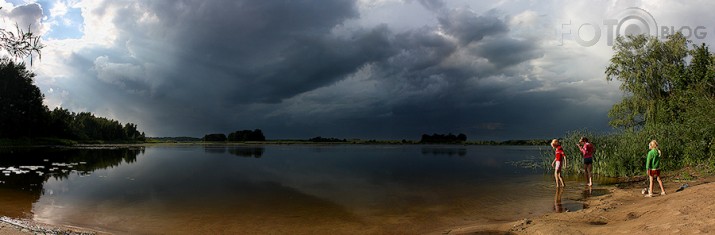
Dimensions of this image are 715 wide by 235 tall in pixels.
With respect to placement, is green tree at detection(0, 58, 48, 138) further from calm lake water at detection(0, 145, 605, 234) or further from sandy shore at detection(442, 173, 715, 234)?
sandy shore at detection(442, 173, 715, 234)

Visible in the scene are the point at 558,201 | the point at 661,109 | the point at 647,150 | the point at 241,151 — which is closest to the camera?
the point at 558,201

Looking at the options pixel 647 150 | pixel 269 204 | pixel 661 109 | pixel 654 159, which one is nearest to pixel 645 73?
pixel 661 109

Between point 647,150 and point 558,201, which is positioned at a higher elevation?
point 647,150

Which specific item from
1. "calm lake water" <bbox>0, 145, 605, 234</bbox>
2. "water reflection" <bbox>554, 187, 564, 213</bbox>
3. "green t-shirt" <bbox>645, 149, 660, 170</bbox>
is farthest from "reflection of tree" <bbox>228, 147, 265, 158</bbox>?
"green t-shirt" <bbox>645, 149, 660, 170</bbox>

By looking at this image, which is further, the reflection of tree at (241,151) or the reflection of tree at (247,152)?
the reflection of tree at (241,151)

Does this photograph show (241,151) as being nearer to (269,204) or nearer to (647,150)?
(269,204)

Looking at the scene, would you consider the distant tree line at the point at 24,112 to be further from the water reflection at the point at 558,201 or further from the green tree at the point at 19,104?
the water reflection at the point at 558,201

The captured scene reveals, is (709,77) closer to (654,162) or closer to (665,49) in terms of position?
(665,49)

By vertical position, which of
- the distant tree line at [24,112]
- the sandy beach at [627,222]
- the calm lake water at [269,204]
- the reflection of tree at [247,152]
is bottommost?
the calm lake water at [269,204]

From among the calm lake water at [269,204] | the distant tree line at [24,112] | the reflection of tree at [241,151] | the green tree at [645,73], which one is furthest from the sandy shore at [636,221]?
the distant tree line at [24,112]

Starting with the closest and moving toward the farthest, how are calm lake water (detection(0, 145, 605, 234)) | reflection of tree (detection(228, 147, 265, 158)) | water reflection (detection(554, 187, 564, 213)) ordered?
calm lake water (detection(0, 145, 605, 234)) < water reflection (detection(554, 187, 564, 213)) < reflection of tree (detection(228, 147, 265, 158))

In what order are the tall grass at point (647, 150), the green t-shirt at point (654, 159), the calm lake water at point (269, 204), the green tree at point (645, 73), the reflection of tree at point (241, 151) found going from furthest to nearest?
the reflection of tree at point (241, 151) < the green tree at point (645, 73) < the tall grass at point (647, 150) < the green t-shirt at point (654, 159) < the calm lake water at point (269, 204)

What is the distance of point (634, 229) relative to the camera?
25.3 ft

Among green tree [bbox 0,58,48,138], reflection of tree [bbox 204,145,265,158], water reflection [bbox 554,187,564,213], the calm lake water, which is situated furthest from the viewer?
green tree [bbox 0,58,48,138]
